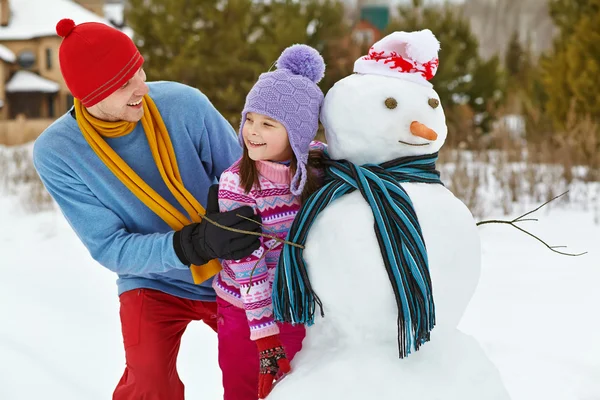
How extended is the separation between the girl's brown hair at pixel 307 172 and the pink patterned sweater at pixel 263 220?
0.02 m

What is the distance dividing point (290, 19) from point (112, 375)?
801 centimetres

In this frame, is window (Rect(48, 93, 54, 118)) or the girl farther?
window (Rect(48, 93, 54, 118))

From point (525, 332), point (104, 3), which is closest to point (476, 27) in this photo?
point (104, 3)

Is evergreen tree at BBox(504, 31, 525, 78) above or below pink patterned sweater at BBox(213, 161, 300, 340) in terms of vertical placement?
below

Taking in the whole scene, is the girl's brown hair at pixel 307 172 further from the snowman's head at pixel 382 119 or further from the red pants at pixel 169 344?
the red pants at pixel 169 344

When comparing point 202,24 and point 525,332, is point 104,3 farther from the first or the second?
point 525,332

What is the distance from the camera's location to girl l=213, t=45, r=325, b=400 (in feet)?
4.91

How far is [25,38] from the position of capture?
651 inches

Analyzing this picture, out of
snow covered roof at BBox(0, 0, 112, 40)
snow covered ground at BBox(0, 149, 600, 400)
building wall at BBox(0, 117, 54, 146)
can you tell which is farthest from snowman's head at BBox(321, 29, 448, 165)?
snow covered roof at BBox(0, 0, 112, 40)

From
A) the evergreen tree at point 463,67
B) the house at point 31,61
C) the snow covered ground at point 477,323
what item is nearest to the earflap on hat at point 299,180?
the snow covered ground at point 477,323

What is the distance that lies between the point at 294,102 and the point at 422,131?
1.02ft

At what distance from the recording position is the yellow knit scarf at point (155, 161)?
6.26 ft

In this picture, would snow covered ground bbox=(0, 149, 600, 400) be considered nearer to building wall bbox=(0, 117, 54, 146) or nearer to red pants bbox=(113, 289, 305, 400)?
red pants bbox=(113, 289, 305, 400)

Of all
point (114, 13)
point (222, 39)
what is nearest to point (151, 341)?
point (222, 39)
